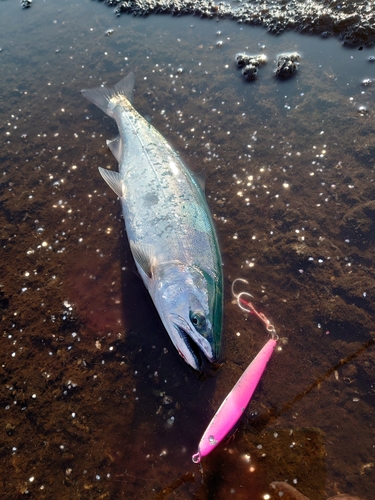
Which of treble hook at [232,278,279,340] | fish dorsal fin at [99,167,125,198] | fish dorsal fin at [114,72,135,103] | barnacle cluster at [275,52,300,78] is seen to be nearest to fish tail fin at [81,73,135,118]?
fish dorsal fin at [114,72,135,103]

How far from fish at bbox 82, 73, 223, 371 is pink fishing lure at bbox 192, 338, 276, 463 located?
0.33 meters

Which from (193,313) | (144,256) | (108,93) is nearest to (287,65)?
(108,93)

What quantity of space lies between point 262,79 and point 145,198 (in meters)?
3.02

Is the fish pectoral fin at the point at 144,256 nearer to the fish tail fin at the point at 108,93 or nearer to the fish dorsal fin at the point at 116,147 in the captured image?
the fish dorsal fin at the point at 116,147

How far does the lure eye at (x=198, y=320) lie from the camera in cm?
277

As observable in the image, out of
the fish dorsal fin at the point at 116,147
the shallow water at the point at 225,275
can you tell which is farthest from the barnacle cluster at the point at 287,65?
the fish dorsal fin at the point at 116,147

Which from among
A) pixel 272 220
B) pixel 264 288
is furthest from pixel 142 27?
pixel 264 288

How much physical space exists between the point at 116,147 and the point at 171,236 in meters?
1.89

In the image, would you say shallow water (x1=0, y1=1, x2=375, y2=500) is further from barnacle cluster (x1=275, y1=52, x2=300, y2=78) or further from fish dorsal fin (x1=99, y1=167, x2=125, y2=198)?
fish dorsal fin (x1=99, y1=167, x2=125, y2=198)

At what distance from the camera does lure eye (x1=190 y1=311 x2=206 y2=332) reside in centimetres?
277

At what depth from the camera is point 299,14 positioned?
5543mm

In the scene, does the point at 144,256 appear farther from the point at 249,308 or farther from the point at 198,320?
the point at 249,308

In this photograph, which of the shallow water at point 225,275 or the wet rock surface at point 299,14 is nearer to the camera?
the shallow water at point 225,275

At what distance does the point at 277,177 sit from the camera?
4.11 meters
